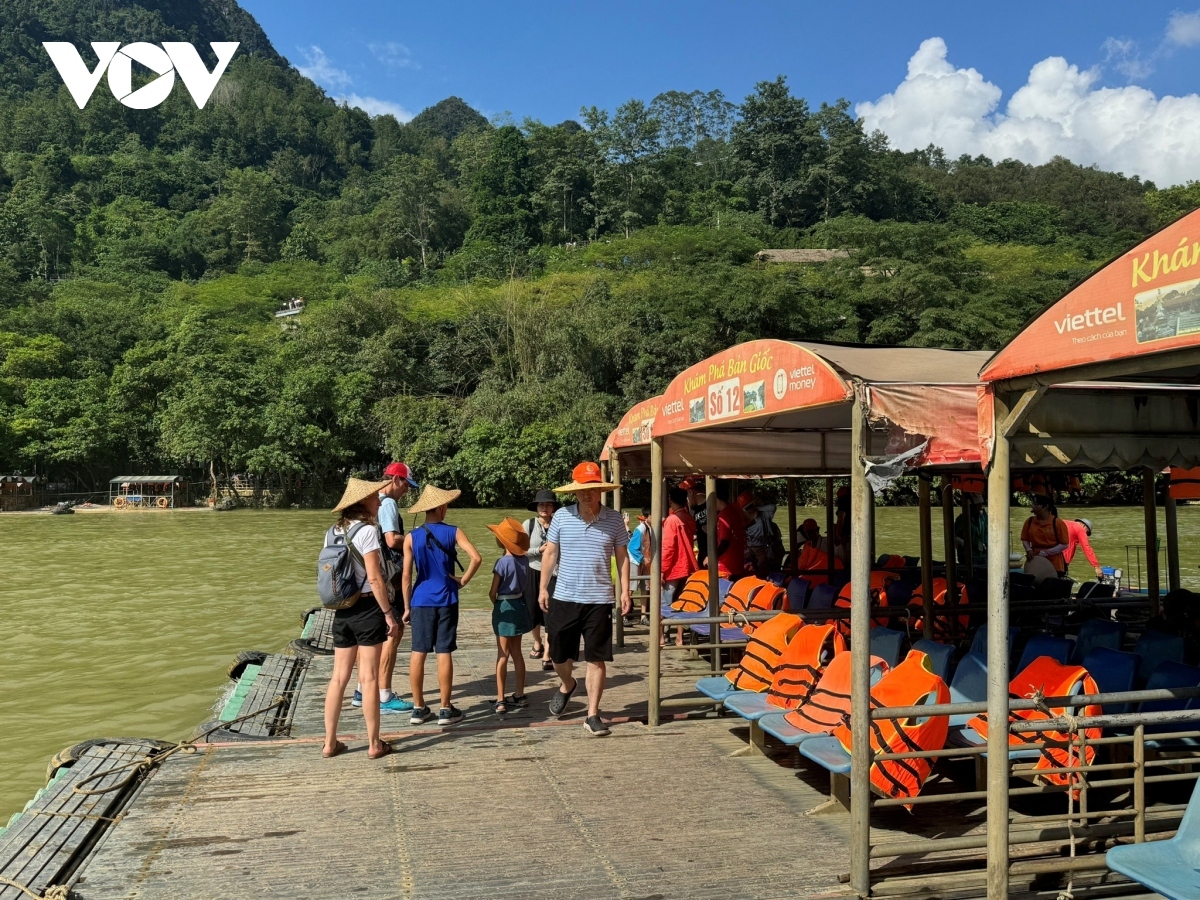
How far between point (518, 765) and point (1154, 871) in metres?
4.09

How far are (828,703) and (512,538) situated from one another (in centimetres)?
302

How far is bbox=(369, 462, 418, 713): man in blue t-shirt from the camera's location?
771cm

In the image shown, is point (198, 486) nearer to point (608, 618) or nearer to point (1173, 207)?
point (608, 618)

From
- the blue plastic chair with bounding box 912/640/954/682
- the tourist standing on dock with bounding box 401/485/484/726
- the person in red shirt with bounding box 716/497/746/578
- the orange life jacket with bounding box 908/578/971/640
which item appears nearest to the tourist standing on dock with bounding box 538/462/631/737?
the tourist standing on dock with bounding box 401/485/484/726

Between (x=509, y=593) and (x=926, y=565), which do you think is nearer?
(x=509, y=593)

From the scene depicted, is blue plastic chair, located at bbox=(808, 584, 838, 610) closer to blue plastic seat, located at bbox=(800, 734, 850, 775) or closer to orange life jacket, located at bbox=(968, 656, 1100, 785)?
orange life jacket, located at bbox=(968, 656, 1100, 785)

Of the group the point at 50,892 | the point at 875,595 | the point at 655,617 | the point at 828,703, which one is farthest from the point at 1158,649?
the point at 50,892

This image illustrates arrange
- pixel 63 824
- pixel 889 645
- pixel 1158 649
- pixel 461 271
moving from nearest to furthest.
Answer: pixel 63 824 → pixel 1158 649 → pixel 889 645 → pixel 461 271

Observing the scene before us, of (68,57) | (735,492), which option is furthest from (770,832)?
(68,57)

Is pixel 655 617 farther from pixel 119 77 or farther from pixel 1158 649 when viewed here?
pixel 119 77

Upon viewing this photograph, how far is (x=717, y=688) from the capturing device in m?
7.36

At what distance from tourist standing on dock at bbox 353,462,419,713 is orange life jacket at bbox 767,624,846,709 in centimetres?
289

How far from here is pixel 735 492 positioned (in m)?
14.6

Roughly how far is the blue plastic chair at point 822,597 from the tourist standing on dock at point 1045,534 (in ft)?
12.3
